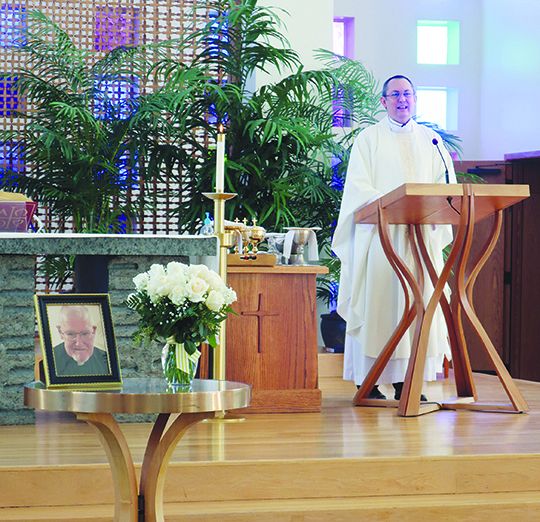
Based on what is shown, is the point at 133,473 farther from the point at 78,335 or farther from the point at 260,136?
the point at 260,136

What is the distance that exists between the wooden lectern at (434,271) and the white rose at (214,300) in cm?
209

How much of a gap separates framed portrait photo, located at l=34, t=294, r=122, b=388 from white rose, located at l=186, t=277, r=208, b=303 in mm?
310

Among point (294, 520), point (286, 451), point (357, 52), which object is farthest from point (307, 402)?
point (357, 52)

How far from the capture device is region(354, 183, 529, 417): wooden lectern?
16.9ft

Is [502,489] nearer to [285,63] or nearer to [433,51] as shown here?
[285,63]

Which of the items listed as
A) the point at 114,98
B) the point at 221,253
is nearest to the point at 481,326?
the point at 221,253

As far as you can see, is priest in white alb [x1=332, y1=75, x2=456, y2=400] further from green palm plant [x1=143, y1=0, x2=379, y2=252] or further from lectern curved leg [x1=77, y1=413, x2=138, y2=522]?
lectern curved leg [x1=77, y1=413, x2=138, y2=522]

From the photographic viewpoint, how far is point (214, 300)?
10.0ft

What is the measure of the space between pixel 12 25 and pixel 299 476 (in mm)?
4778

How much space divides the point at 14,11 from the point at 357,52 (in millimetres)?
3220

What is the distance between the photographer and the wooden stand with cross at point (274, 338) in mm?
5496

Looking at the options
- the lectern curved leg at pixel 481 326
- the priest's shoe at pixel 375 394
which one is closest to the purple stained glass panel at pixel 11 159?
the priest's shoe at pixel 375 394

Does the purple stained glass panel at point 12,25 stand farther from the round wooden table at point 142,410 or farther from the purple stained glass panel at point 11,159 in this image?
the round wooden table at point 142,410

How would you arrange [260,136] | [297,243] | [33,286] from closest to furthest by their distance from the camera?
1. [33,286]
2. [297,243]
3. [260,136]
